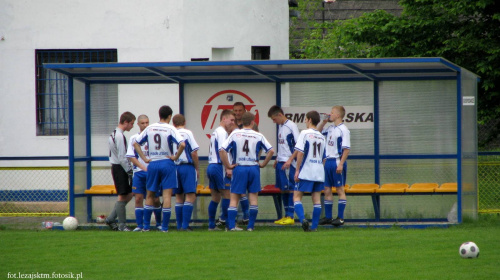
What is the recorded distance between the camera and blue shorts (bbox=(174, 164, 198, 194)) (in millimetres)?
12508

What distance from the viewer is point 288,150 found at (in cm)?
1332

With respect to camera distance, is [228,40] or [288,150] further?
[228,40]

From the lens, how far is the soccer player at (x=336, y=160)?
12.9 metres

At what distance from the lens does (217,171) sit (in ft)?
42.2

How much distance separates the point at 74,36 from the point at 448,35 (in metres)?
8.17

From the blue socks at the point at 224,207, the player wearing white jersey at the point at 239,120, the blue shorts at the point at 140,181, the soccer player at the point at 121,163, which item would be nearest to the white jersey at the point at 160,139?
the blue shorts at the point at 140,181

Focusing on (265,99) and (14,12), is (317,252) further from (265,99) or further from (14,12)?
(14,12)

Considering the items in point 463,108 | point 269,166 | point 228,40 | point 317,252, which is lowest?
point 317,252

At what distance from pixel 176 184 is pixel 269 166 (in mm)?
2426

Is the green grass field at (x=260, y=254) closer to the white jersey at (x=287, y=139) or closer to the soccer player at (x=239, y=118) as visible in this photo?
the soccer player at (x=239, y=118)

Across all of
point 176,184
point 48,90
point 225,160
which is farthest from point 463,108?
point 48,90

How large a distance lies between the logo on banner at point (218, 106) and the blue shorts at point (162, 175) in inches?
86.7

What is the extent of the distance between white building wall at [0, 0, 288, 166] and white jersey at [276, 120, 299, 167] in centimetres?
470

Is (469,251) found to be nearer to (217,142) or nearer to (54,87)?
(217,142)
